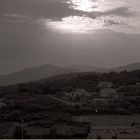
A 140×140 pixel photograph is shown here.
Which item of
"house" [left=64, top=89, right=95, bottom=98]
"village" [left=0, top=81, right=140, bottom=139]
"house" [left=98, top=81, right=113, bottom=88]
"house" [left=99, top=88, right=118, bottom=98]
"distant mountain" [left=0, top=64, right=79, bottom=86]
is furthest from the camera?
"distant mountain" [left=0, top=64, right=79, bottom=86]

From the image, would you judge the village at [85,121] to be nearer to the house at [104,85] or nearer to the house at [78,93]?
the house at [78,93]

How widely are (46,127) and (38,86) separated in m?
23.5

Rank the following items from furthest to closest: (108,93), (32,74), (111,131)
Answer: (32,74) < (108,93) < (111,131)

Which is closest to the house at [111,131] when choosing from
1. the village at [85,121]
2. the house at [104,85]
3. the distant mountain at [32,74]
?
the village at [85,121]

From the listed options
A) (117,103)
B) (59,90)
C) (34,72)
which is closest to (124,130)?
(117,103)

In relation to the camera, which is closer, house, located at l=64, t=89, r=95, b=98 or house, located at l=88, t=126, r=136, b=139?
house, located at l=88, t=126, r=136, b=139

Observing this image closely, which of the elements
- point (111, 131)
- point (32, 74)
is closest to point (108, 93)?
point (111, 131)

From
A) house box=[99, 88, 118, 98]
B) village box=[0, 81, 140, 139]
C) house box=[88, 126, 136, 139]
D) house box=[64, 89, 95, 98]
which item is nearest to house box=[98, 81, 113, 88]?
village box=[0, 81, 140, 139]

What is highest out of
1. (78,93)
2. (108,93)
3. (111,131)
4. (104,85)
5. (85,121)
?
(104,85)

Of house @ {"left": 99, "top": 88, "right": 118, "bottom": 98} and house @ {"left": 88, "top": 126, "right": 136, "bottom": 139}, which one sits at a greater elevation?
house @ {"left": 99, "top": 88, "right": 118, "bottom": 98}

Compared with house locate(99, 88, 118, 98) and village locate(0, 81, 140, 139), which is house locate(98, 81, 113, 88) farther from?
house locate(99, 88, 118, 98)

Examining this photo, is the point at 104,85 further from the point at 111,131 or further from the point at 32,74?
the point at 32,74

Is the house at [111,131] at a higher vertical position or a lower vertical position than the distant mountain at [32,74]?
lower

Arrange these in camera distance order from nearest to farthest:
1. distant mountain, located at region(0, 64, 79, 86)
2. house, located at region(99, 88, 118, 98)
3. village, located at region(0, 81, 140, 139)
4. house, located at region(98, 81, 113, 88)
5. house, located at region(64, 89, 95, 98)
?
1. village, located at region(0, 81, 140, 139)
2. house, located at region(99, 88, 118, 98)
3. house, located at region(64, 89, 95, 98)
4. house, located at region(98, 81, 113, 88)
5. distant mountain, located at region(0, 64, 79, 86)
